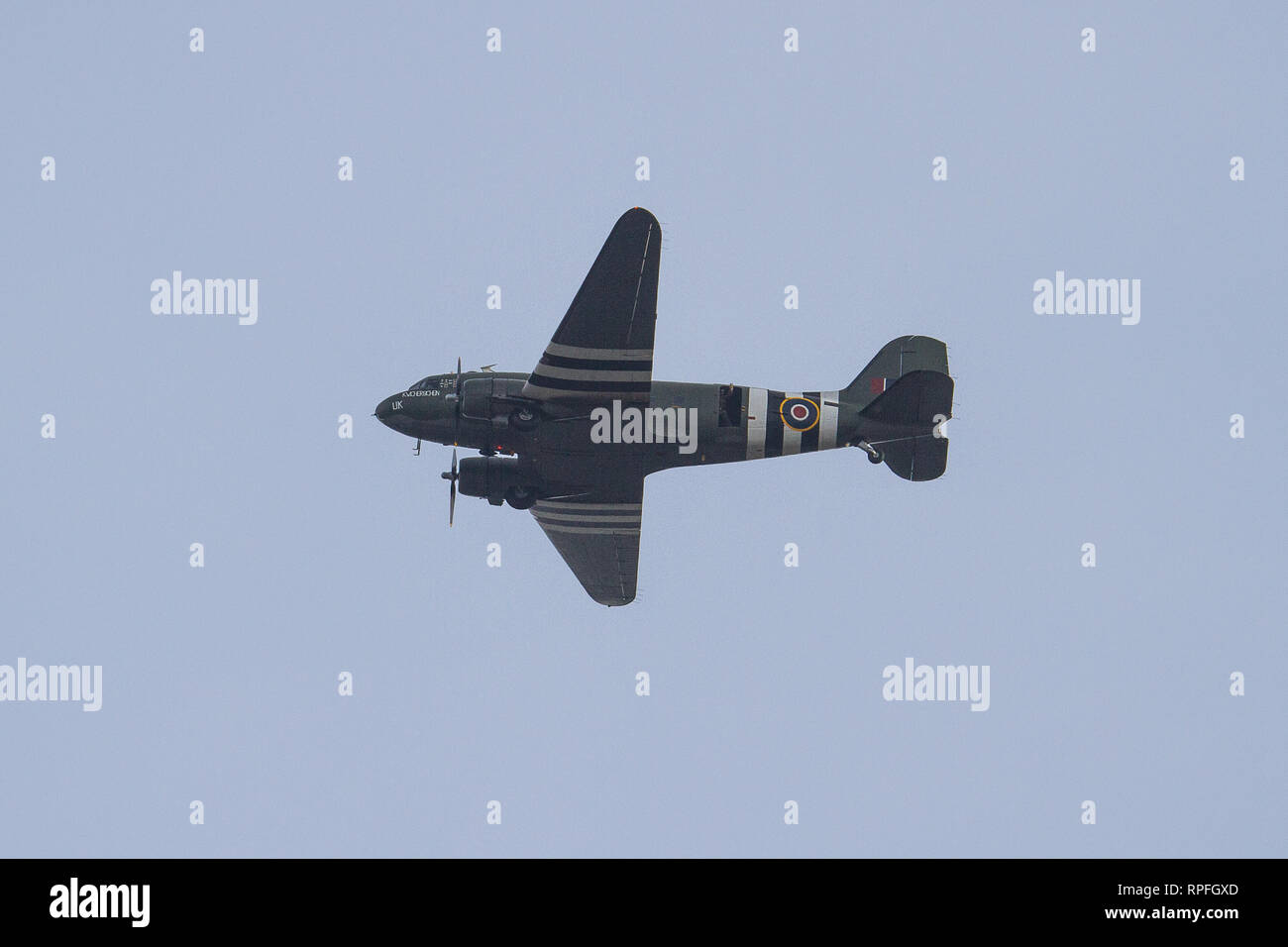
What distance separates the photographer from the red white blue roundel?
37.8 m

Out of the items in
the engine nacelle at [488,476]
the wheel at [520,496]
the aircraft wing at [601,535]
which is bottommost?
the aircraft wing at [601,535]

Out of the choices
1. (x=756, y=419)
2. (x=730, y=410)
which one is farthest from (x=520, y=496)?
(x=756, y=419)

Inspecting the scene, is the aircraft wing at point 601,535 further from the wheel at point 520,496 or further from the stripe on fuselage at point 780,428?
the stripe on fuselage at point 780,428

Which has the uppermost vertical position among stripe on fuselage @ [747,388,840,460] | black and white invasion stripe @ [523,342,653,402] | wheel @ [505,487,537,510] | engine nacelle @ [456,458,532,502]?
black and white invasion stripe @ [523,342,653,402]

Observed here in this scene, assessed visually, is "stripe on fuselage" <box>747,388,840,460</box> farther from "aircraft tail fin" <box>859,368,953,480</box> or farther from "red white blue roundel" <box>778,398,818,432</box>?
"aircraft tail fin" <box>859,368,953,480</box>

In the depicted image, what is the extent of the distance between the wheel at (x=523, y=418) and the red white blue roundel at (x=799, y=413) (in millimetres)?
6845

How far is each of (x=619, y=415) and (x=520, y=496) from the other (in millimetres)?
3748

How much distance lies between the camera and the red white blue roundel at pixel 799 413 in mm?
37781

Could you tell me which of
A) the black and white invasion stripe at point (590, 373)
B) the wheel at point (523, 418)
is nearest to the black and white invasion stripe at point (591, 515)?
the wheel at point (523, 418)

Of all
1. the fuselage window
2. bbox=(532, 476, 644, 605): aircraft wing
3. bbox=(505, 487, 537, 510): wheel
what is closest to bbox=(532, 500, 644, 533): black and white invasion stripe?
bbox=(532, 476, 644, 605): aircraft wing

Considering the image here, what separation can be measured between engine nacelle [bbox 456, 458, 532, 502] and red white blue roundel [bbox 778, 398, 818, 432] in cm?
754

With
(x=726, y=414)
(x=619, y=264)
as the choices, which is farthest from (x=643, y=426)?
(x=619, y=264)

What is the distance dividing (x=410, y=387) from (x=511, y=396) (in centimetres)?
291
